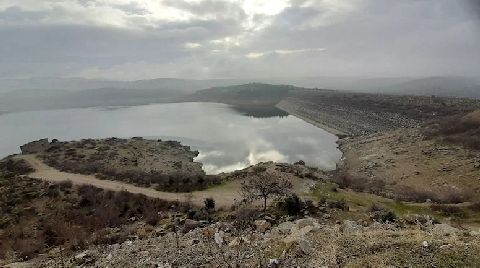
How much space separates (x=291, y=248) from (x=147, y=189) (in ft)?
60.7

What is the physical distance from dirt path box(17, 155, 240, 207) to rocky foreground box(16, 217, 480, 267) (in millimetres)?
7621

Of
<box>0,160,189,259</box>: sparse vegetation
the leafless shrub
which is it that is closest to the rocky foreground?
<box>0,160,189,259</box>: sparse vegetation

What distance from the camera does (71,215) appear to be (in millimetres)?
23406

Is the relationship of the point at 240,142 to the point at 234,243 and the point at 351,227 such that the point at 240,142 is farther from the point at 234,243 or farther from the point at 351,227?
the point at 234,243

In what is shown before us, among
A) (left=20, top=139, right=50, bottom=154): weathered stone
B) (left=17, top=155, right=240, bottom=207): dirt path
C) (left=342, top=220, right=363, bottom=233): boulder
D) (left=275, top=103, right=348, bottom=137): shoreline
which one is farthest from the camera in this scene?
(left=275, top=103, right=348, bottom=137): shoreline

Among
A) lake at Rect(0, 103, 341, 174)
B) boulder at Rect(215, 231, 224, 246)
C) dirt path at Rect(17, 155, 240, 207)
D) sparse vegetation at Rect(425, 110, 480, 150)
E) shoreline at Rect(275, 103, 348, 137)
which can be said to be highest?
boulder at Rect(215, 231, 224, 246)

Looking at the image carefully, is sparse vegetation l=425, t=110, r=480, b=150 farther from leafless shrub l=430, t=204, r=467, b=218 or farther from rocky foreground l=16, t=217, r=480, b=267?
rocky foreground l=16, t=217, r=480, b=267

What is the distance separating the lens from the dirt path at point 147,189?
24438 millimetres

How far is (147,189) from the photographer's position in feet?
91.2

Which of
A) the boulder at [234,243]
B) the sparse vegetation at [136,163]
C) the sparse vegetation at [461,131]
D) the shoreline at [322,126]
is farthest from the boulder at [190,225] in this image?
the shoreline at [322,126]

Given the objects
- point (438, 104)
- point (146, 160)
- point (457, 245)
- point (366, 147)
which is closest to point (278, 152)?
point (366, 147)

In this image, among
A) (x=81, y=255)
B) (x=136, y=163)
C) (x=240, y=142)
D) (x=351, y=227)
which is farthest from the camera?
(x=240, y=142)

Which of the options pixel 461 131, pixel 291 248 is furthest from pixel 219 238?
pixel 461 131

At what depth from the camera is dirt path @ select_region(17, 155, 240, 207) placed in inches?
962
